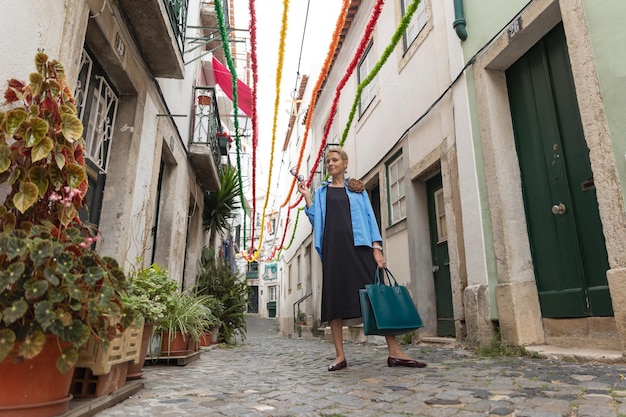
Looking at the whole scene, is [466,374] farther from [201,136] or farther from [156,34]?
[201,136]

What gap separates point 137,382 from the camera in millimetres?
2598

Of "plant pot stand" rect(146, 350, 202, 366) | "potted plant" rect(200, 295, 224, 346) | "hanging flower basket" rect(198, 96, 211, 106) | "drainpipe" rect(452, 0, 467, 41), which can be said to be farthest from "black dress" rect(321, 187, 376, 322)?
"hanging flower basket" rect(198, 96, 211, 106)

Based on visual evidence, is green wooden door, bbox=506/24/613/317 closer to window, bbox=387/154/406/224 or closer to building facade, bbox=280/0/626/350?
building facade, bbox=280/0/626/350

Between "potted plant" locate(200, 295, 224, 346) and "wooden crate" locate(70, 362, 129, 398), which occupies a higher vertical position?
"potted plant" locate(200, 295, 224, 346)

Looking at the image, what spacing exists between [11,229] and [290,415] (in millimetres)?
1469

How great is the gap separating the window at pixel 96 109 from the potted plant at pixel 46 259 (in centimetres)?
167

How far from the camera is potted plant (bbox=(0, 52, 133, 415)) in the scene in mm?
1544

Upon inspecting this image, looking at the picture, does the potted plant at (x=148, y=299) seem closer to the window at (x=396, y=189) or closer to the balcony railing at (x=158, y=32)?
→ the balcony railing at (x=158, y=32)

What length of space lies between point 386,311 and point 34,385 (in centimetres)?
210

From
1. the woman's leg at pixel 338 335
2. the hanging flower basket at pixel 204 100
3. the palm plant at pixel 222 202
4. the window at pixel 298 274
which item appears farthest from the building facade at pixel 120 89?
the window at pixel 298 274

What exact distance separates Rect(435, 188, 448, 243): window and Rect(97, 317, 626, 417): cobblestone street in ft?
7.12

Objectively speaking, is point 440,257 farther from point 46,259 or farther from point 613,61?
point 46,259

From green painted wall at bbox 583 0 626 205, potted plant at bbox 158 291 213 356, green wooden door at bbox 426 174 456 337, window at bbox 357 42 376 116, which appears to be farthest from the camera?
window at bbox 357 42 376 116

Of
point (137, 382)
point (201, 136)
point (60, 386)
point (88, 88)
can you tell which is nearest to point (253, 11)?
point (88, 88)
